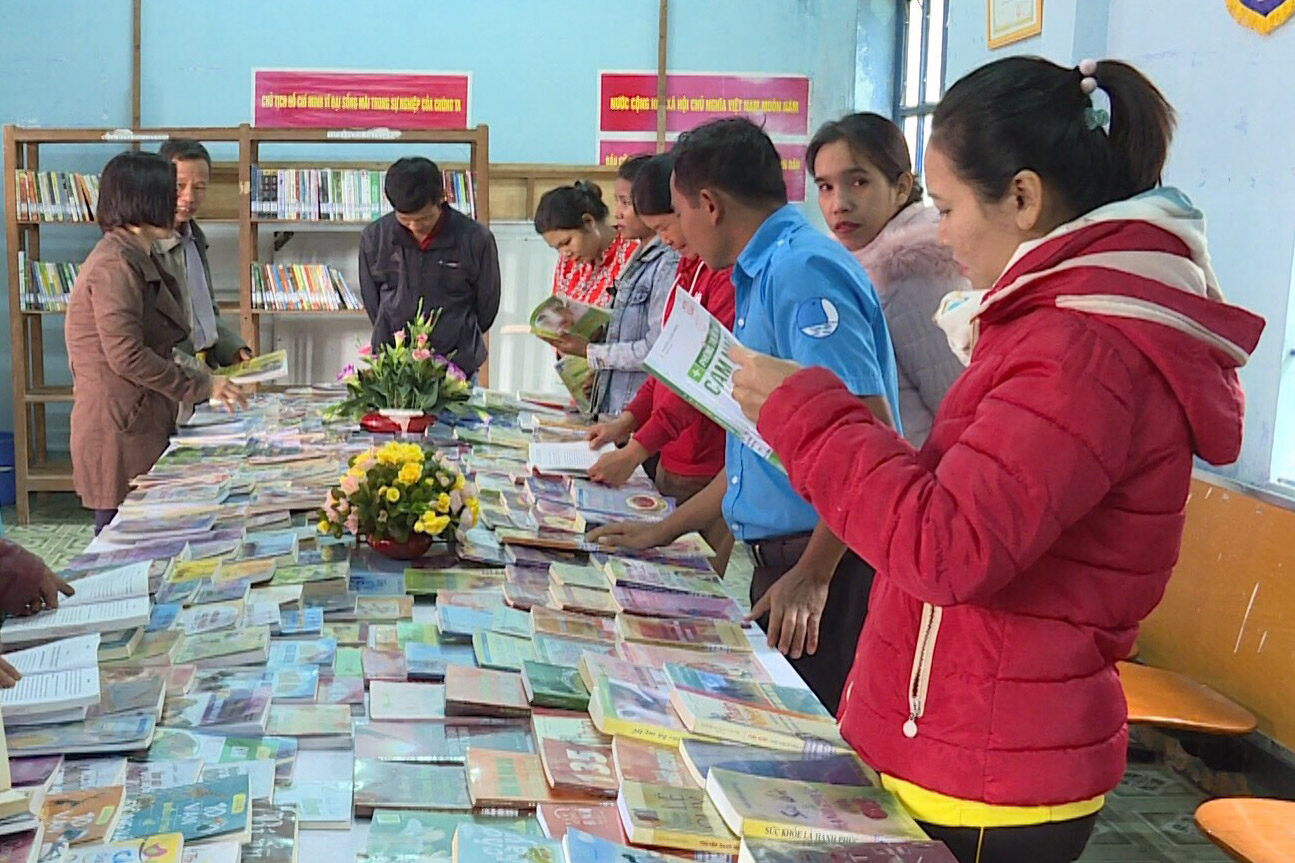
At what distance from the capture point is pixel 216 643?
71.7 inches

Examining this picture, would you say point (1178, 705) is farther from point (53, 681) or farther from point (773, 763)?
point (53, 681)

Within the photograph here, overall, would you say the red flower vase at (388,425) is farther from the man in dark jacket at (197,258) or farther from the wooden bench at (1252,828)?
the wooden bench at (1252,828)

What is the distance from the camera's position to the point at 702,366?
1.71 meters

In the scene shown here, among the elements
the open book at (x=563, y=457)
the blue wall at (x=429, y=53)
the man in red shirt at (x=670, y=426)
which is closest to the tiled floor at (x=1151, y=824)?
the man in red shirt at (x=670, y=426)

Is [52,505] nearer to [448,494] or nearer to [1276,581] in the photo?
[448,494]

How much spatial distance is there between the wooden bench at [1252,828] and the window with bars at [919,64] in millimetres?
3914

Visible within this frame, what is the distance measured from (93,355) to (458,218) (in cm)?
175

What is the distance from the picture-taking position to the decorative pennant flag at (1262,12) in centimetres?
300

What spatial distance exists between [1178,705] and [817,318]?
5.55ft

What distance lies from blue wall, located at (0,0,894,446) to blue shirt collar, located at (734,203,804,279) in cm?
455

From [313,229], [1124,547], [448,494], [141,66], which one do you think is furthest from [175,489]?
[141,66]

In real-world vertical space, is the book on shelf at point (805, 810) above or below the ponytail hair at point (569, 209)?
below

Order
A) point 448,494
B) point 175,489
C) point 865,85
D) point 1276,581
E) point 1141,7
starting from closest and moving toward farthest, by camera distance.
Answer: point 448,494 < point 175,489 < point 1276,581 < point 1141,7 < point 865,85

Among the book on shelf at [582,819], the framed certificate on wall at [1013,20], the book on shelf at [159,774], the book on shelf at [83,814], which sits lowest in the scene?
the book on shelf at [582,819]
